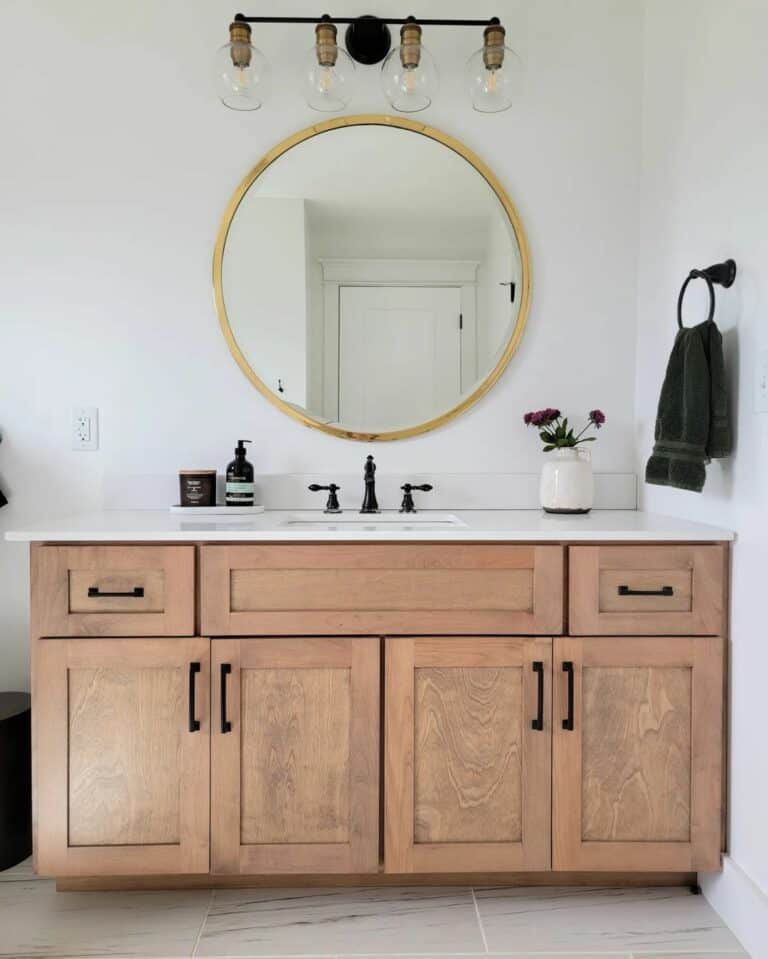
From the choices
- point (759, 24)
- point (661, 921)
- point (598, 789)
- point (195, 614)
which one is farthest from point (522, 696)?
point (759, 24)

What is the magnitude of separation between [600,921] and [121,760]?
3.69 feet

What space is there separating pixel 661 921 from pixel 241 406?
169 cm

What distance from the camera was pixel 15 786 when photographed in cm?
174

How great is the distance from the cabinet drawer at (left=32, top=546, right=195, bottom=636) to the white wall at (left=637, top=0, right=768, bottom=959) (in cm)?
121

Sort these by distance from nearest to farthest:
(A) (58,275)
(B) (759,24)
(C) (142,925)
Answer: (B) (759,24) < (C) (142,925) < (A) (58,275)

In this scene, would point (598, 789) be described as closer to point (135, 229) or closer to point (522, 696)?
point (522, 696)

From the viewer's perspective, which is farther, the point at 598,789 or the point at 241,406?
the point at 241,406

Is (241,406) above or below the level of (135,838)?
above

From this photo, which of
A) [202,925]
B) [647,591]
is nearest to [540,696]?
[647,591]

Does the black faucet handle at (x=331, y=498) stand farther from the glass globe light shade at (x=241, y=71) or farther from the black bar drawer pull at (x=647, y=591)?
the glass globe light shade at (x=241, y=71)

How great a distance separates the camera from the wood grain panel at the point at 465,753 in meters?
1.55

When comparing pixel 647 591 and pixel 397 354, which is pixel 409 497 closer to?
pixel 397 354

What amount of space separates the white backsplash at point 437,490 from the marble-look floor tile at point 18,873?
99cm

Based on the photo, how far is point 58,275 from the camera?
207 cm
